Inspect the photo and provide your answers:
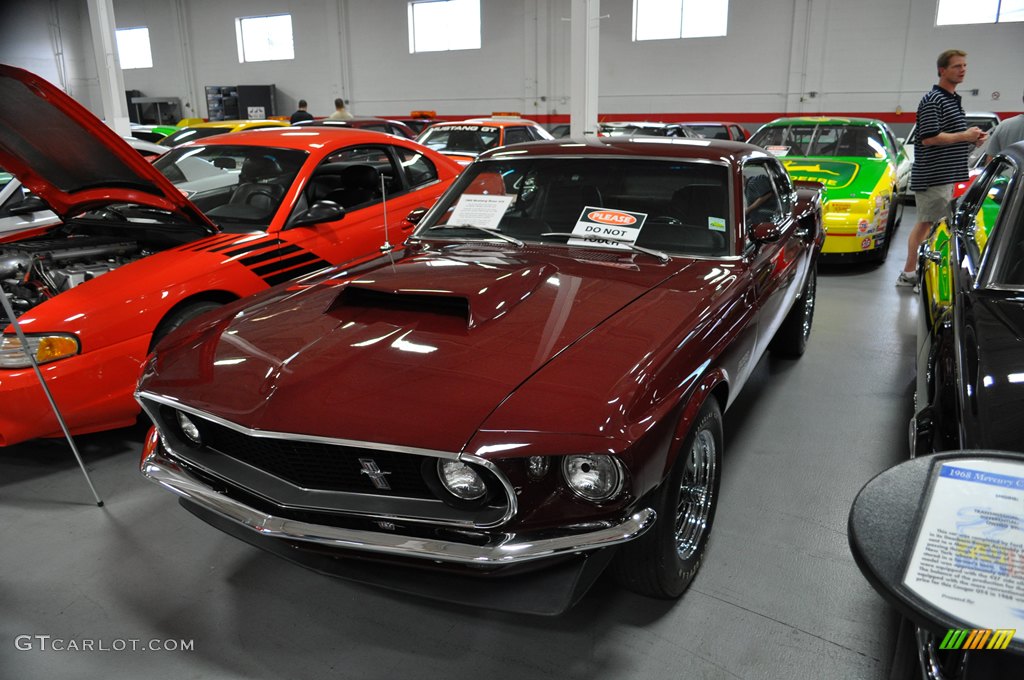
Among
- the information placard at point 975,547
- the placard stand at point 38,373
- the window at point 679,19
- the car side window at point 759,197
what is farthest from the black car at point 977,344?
the window at point 679,19

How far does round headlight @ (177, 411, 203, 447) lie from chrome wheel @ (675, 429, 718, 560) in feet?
4.90

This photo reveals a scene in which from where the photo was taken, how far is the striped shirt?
4.90m

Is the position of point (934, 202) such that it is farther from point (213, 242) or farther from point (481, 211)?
point (213, 242)

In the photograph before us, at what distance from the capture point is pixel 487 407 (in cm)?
167

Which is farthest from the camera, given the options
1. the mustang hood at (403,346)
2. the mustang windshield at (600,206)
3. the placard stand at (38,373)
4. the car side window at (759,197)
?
the car side window at (759,197)

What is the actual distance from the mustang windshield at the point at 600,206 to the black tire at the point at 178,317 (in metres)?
1.16

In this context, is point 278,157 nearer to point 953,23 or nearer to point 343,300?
point 343,300

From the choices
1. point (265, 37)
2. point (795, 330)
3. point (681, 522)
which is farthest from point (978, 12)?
point (265, 37)

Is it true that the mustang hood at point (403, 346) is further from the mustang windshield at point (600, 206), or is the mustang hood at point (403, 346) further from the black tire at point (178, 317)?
the black tire at point (178, 317)

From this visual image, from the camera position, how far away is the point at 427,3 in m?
17.0

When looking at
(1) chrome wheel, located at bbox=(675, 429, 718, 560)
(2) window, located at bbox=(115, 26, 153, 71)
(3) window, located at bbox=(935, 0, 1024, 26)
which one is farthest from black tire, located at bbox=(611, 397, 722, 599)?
(2) window, located at bbox=(115, 26, 153, 71)

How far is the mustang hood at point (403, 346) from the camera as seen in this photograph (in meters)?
1.70

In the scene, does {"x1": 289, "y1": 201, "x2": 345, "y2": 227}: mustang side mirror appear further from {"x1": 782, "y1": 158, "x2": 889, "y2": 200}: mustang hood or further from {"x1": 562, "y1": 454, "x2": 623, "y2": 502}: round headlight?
{"x1": 782, "y1": 158, "x2": 889, "y2": 200}: mustang hood

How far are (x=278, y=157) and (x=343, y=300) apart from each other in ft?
7.05
